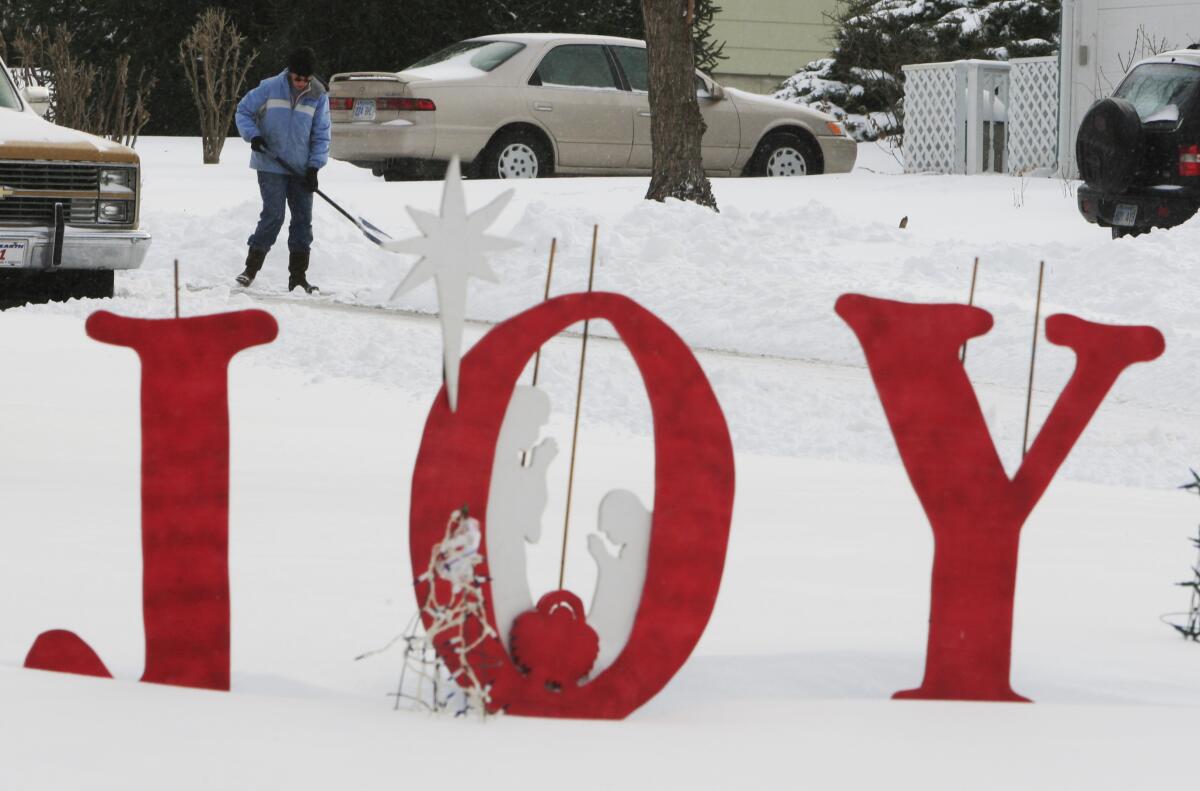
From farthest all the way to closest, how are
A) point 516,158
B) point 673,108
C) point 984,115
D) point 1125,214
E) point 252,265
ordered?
point 984,115 < point 516,158 < point 673,108 < point 1125,214 < point 252,265

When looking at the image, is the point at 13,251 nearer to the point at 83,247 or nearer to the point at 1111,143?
the point at 83,247

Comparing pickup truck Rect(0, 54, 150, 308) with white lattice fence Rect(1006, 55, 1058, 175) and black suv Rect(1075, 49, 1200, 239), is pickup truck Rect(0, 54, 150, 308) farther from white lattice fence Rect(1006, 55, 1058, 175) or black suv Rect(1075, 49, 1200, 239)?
white lattice fence Rect(1006, 55, 1058, 175)

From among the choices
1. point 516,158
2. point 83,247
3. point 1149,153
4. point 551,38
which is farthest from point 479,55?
point 83,247

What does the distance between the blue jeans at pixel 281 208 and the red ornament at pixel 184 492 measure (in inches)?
335

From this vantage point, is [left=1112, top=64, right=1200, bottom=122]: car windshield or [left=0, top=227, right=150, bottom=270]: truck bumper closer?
[left=0, top=227, right=150, bottom=270]: truck bumper

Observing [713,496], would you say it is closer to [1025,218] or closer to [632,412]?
[632,412]

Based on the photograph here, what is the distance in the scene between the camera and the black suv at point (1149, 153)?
12789 millimetres

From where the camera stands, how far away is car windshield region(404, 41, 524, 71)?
56.5ft

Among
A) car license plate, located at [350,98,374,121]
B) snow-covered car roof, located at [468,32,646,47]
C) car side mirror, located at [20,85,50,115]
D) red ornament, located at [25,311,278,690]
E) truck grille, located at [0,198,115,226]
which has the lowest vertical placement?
red ornament, located at [25,311,278,690]

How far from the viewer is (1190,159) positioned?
12.9 meters

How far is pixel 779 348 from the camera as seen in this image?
9.45 metres

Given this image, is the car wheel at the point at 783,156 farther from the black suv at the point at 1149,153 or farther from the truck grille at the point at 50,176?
the truck grille at the point at 50,176

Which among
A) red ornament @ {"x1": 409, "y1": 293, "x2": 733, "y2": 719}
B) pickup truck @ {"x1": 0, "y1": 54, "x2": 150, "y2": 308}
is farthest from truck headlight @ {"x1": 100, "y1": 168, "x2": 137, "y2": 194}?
red ornament @ {"x1": 409, "y1": 293, "x2": 733, "y2": 719}

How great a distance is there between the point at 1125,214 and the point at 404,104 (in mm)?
6706
